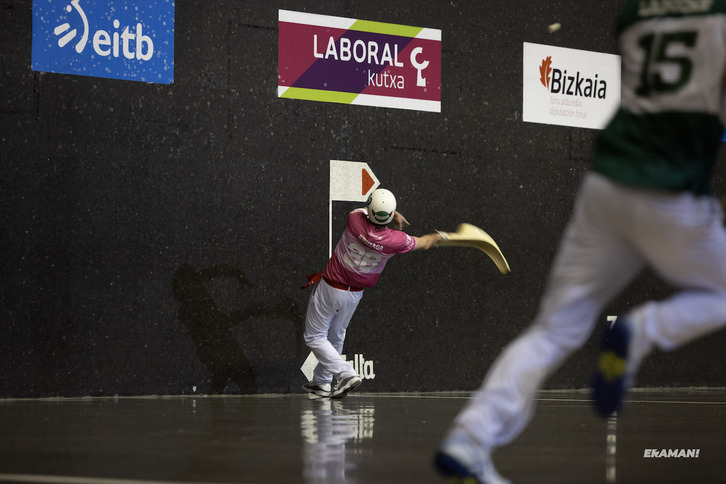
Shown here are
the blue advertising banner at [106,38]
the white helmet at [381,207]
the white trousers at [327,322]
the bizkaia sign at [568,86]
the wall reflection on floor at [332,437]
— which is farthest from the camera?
the bizkaia sign at [568,86]

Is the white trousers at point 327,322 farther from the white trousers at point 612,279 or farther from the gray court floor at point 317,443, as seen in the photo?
the white trousers at point 612,279

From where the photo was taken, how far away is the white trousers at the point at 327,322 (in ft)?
24.5

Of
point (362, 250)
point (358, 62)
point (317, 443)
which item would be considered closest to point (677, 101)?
point (317, 443)

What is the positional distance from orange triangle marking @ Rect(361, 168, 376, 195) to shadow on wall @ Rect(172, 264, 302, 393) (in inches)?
50.3

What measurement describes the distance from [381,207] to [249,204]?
1.29 metres

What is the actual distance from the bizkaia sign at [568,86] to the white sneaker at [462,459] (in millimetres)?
6919

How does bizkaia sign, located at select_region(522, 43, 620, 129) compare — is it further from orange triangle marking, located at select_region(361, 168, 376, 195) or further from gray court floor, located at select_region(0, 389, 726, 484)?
gray court floor, located at select_region(0, 389, 726, 484)

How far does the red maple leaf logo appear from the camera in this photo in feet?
30.2

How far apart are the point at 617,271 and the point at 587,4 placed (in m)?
7.34

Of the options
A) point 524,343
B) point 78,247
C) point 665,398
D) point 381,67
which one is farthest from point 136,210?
Answer: point 524,343

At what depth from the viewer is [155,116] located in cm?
768

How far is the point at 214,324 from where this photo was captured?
7836 millimetres

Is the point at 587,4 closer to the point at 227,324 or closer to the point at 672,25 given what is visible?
the point at 227,324

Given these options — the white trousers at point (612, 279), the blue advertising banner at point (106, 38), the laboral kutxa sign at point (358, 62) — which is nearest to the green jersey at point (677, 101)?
the white trousers at point (612, 279)
